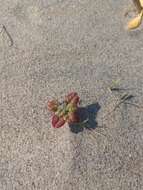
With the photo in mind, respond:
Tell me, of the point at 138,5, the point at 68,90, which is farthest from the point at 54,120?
the point at 138,5

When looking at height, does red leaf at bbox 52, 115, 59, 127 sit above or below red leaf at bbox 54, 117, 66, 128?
above

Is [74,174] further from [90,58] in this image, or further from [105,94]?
[90,58]

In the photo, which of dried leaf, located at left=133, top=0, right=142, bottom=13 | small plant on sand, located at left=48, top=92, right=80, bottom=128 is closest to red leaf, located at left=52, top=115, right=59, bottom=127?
small plant on sand, located at left=48, top=92, right=80, bottom=128

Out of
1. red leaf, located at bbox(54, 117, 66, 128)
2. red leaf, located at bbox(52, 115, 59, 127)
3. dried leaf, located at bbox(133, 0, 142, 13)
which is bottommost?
red leaf, located at bbox(54, 117, 66, 128)

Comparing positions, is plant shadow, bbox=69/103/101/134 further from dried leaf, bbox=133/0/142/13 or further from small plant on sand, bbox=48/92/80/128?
dried leaf, bbox=133/0/142/13

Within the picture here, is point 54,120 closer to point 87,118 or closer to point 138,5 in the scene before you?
point 87,118

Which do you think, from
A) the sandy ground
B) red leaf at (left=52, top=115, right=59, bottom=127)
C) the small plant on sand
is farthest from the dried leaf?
red leaf at (left=52, top=115, right=59, bottom=127)

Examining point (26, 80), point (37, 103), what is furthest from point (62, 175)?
point (26, 80)

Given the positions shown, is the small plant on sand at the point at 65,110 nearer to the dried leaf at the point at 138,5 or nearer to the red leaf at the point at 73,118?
the red leaf at the point at 73,118
